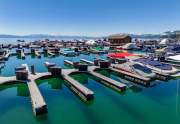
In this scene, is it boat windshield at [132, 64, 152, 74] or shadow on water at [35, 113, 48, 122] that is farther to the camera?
boat windshield at [132, 64, 152, 74]

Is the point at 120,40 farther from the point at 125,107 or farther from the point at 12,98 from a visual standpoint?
the point at 12,98

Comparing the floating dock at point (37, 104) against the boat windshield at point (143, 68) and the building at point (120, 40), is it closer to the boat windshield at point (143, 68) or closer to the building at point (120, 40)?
the boat windshield at point (143, 68)

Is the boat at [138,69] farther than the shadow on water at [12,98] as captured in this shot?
Yes

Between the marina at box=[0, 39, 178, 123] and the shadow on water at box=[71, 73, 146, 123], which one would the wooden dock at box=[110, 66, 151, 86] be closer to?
the marina at box=[0, 39, 178, 123]

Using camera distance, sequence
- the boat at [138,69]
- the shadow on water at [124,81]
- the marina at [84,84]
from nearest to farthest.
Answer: the marina at [84,84] → the shadow on water at [124,81] → the boat at [138,69]

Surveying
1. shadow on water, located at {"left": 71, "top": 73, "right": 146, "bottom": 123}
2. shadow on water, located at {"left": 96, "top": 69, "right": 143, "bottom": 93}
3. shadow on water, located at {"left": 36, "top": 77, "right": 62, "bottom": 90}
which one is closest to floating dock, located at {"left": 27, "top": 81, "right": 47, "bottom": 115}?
shadow on water, located at {"left": 71, "top": 73, "right": 146, "bottom": 123}

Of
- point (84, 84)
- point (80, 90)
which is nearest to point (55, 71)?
point (84, 84)

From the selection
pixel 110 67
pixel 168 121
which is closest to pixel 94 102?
pixel 168 121

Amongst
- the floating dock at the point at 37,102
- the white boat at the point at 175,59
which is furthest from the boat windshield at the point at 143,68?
the floating dock at the point at 37,102
